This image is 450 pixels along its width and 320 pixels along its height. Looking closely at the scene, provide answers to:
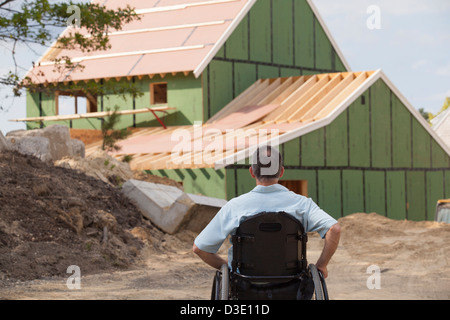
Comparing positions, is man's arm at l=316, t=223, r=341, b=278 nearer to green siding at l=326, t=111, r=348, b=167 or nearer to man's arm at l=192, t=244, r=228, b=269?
man's arm at l=192, t=244, r=228, b=269

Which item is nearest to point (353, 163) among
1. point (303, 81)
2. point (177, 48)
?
point (303, 81)

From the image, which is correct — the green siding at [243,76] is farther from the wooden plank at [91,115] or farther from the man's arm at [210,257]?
the man's arm at [210,257]

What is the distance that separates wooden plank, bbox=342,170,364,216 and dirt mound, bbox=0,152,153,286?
9794 millimetres

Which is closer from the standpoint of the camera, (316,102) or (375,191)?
(316,102)

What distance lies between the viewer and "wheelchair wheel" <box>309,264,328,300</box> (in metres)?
4.29

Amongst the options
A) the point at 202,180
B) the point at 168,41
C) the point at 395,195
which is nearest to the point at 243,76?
the point at 168,41

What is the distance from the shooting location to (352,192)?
2339 cm

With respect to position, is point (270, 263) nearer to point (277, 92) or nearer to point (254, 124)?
point (254, 124)

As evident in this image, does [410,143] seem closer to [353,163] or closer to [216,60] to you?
[353,163]

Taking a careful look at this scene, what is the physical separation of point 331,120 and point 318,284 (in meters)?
18.3

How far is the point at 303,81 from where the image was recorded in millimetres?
26000

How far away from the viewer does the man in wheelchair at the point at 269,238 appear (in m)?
4.45

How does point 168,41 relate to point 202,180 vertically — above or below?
above
